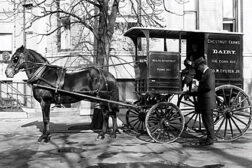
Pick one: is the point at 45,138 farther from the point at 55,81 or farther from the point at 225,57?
the point at 225,57

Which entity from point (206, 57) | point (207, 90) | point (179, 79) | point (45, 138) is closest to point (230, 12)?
point (206, 57)

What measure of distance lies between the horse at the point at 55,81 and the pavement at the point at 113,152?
706mm

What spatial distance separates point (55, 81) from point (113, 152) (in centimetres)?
288

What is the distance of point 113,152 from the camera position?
8.20 meters

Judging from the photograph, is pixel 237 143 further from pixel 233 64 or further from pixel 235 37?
pixel 235 37

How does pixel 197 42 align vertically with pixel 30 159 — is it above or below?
above

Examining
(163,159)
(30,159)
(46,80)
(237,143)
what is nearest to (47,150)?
(30,159)

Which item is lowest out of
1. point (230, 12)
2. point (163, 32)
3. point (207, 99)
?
point (207, 99)

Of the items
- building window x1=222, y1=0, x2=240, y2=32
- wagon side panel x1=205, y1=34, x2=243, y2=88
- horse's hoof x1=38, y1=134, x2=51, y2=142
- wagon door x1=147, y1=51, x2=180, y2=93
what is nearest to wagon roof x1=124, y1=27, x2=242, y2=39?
wagon side panel x1=205, y1=34, x2=243, y2=88

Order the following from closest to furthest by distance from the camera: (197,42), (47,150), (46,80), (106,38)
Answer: (47,150)
(46,80)
(197,42)
(106,38)

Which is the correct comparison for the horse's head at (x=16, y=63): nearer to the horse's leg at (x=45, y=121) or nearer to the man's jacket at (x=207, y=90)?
the horse's leg at (x=45, y=121)

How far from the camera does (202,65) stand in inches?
355

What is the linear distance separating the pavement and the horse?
2.31 ft

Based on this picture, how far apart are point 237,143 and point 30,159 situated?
539 centimetres
